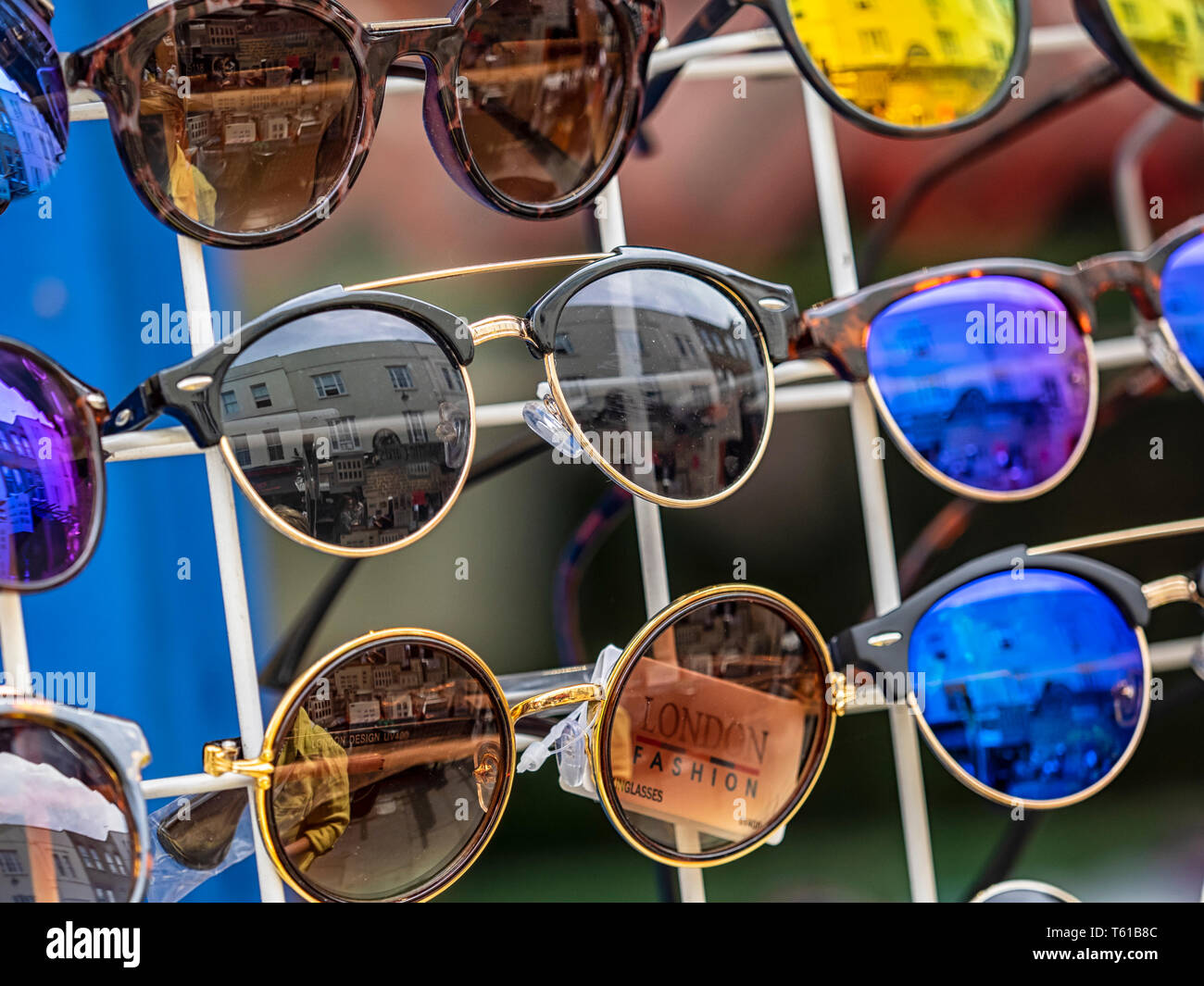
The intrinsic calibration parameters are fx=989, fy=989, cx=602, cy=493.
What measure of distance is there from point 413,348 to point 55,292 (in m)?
0.18

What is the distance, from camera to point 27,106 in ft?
0.97

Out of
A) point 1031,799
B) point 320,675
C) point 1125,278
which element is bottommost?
point 1031,799

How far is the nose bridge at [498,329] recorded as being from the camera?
341 millimetres

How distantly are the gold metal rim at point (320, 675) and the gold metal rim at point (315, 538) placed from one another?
0.09ft

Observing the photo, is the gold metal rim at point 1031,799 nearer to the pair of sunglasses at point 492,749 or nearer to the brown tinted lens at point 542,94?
the pair of sunglasses at point 492,749

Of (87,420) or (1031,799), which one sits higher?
(87,420)

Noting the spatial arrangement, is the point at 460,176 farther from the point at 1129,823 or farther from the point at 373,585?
the point at 1129,823

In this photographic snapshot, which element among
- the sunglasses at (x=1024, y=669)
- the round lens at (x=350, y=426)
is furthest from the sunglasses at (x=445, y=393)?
the sunglasses at (x=1024, y=669)

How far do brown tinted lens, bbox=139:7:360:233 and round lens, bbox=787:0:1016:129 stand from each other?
7.1 inches

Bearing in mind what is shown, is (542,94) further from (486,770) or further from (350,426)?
(486,770)

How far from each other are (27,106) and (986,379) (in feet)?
1.17

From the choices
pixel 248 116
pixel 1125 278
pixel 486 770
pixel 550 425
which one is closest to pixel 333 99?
pixel 248 116

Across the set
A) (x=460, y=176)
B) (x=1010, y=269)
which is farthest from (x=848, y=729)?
(x=460, y=176)

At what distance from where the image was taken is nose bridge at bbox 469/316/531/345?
34 cm
